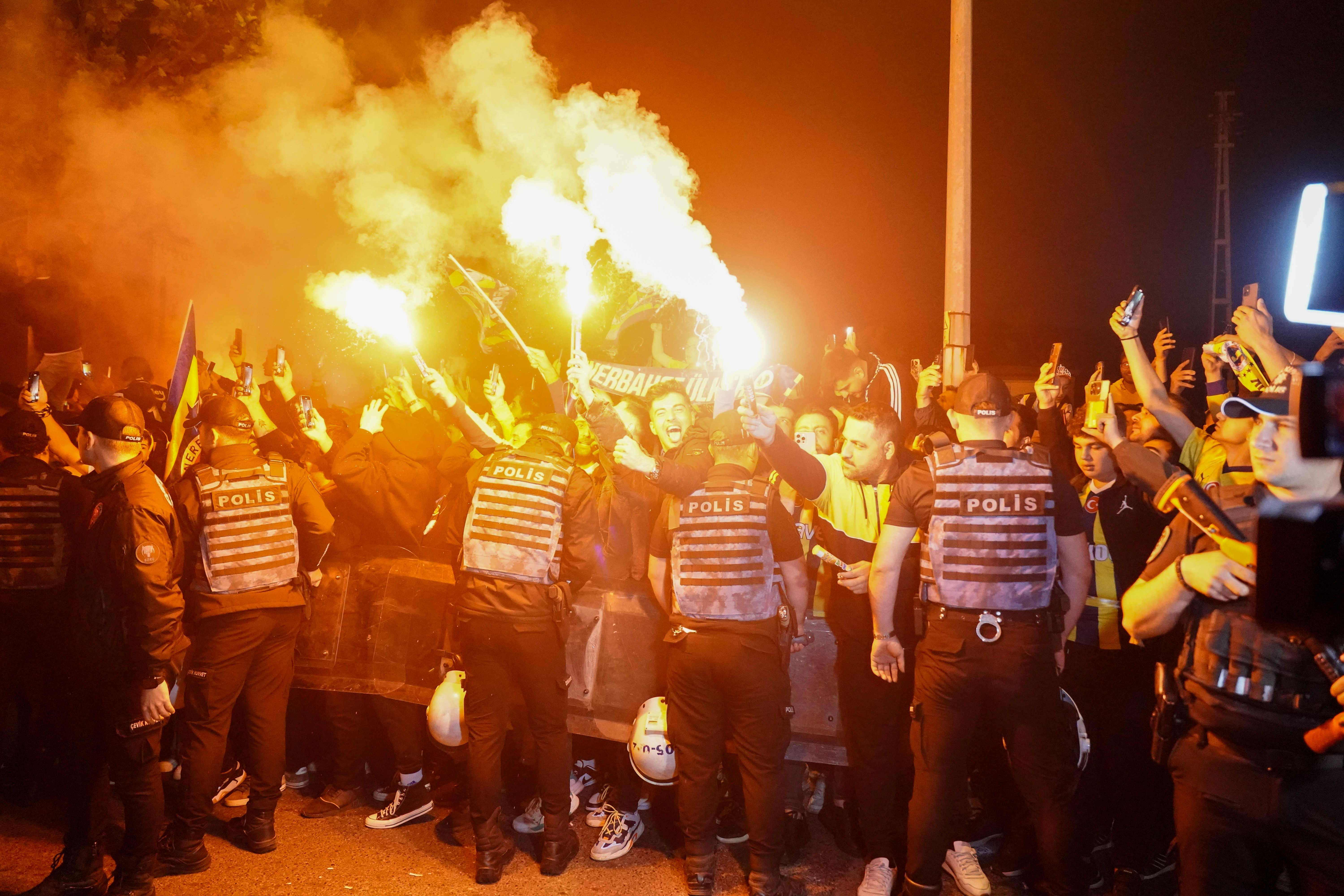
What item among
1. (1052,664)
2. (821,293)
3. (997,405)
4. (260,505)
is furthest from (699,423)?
(821,293)

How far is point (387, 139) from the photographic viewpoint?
892 cm

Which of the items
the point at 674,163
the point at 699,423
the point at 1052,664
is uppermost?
the point at 674,163

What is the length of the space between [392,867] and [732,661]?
8.29ft

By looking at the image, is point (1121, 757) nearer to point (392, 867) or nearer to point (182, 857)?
point (392, 867)

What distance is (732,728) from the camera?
15.7 ft

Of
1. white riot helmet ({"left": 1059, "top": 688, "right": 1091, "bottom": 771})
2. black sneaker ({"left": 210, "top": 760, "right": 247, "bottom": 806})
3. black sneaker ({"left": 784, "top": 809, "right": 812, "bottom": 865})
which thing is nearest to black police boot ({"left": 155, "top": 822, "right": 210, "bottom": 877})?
black sneaker ({"left": 210, "top": 760, "right": 247, "bottom": 806})

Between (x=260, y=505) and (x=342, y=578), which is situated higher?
(x=260, y=505)

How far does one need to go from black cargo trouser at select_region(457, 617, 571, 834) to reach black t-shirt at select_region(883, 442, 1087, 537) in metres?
2.27

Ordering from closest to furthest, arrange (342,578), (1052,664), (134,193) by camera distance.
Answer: (1052,664) → (342,578) → (134,193)

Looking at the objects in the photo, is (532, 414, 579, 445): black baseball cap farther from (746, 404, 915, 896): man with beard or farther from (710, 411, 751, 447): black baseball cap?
(746, 404, 915, 896): man with beard

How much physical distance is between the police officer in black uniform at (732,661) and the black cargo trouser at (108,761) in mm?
3002

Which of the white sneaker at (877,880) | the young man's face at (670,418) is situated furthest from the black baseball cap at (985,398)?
the white sneaker at (877,880)

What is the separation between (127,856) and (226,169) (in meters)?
7.59

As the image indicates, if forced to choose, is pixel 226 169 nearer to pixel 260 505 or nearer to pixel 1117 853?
pixel 260 505
